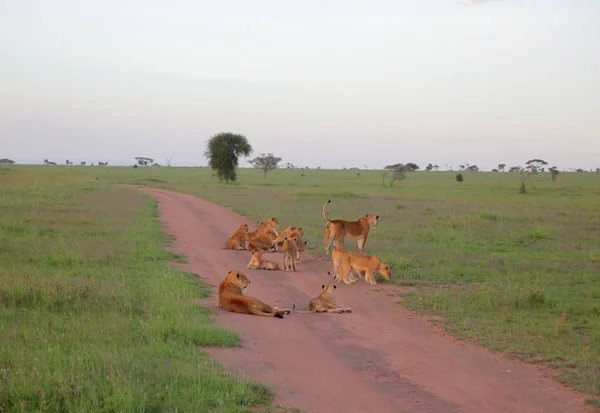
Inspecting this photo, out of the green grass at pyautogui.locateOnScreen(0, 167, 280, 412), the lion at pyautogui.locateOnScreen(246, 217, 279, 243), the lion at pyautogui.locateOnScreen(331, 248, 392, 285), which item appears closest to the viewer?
the green grass at pyautogui.locateOnScreen(0, 167, 280, 412)

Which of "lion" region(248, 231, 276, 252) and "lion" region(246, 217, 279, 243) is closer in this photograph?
"lion" region(248, 231, 276, 252)

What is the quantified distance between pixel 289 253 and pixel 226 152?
50566 mm

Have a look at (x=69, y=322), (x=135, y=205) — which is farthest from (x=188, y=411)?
(x=135, y=205)

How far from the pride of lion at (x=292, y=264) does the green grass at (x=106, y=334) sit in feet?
2.08

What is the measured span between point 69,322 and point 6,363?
1.86 m

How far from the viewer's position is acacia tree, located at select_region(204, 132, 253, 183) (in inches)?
2463

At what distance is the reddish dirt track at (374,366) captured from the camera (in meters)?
5.89

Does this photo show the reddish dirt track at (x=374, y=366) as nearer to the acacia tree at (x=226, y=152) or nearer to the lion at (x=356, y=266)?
the lion at (x=356, y=266)

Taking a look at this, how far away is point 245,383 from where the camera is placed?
5672mm

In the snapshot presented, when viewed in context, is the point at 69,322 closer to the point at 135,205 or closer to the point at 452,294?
the point at 452,294

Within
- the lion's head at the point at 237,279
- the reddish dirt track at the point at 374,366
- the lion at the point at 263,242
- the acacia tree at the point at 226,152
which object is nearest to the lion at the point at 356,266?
the reddish dirt track at the point at 374,366

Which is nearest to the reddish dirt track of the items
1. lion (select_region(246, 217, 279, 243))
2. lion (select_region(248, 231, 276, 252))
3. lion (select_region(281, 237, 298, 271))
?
lion (select_region(281, 237, 298, 271))

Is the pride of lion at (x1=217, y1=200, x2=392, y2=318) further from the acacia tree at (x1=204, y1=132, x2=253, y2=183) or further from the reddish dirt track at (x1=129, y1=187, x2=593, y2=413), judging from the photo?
the acacia tree at (x1=204, y1=132, x2=253, y2=183)

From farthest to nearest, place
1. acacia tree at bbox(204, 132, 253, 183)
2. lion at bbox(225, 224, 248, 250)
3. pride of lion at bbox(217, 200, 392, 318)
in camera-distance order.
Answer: acacia tree at bbox(204, 132, 253, 183)
lion at bbox(225, 224, 248, 250)
pride of lion at bbox(217, 200, 392, 318)
